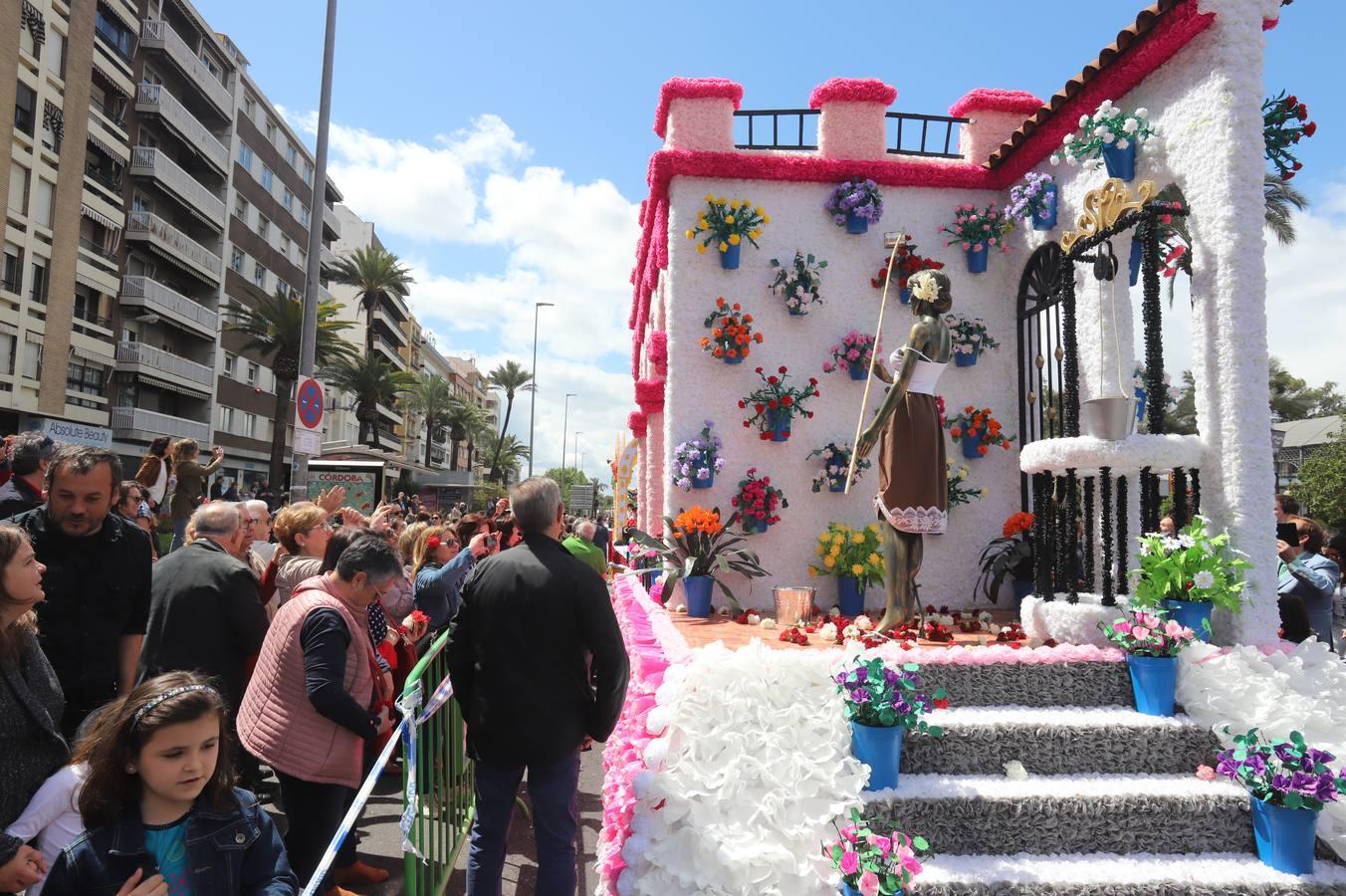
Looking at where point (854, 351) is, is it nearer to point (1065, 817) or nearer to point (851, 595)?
point (851, 595)

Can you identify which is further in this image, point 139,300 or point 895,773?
point 139,300

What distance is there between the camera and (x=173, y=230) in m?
29.4

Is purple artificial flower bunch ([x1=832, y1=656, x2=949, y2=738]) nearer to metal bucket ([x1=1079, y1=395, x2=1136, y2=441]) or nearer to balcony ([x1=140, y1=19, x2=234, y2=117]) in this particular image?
metal bucket ([x1=1079, y1=395, x2=1136, y2=441])

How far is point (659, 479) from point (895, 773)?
7.90m

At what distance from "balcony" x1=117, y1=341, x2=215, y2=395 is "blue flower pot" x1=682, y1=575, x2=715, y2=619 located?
2759 centimetres

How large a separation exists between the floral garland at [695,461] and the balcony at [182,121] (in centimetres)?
2953

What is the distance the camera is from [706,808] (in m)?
3.37

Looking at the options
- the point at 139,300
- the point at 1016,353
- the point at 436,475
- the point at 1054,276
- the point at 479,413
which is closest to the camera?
the point at 1054,276

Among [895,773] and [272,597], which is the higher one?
[272,597]

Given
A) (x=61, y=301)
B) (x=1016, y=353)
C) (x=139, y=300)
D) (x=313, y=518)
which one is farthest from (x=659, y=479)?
(x=139, y=300)

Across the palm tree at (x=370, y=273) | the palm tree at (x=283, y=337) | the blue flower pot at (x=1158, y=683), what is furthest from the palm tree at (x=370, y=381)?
the blue flower pot at (x=1158, y=683)

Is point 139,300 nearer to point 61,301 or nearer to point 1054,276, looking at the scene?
point 61,301

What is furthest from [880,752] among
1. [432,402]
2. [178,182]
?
[432,402]

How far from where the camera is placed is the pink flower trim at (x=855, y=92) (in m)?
8.20
